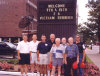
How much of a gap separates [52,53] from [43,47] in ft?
1.68

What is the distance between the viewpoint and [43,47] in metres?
10.4

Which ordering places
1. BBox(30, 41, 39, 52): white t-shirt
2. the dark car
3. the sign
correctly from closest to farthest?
1. BBox(30, 41, 39, 52): white t-shirt
2. the sign
3. the dark car

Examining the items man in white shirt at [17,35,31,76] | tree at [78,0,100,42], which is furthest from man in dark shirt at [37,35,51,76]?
tree at [78,0,100,42]

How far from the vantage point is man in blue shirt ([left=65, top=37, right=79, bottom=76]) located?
370 inches

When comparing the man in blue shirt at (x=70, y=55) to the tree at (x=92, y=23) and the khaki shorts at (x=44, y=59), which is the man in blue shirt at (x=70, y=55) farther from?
the tree at (x=92, y=23)

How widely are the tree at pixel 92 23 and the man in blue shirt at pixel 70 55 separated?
102 feet

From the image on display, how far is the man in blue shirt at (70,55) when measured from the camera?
9391 mm

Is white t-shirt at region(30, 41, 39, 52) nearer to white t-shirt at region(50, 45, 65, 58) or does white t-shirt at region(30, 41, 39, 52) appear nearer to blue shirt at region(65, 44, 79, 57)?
white t-shirt at region(50, 45, 65, 58)

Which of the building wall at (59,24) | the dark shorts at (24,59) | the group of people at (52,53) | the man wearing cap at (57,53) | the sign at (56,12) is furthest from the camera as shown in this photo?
Result: the sign at (56,12)

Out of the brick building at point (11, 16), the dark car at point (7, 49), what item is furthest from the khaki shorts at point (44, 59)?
the brick building at point (11, 16)

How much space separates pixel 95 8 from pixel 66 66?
33430 millimetres

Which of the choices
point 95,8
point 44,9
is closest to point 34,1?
point 95,8

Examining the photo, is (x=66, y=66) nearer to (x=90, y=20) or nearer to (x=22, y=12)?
(x=90, y=20)

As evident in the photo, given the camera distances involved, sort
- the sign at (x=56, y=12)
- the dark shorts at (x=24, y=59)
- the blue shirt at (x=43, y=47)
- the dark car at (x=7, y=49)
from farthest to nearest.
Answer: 1. the dark car at (x=7, y=49)
2. the sign at (x=56, y=12)
3. the dark shorts at (x=24, y=59)
4. the blue shirt at (x=43, y=47)
